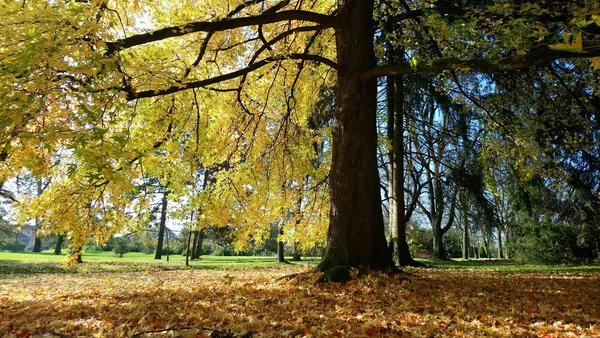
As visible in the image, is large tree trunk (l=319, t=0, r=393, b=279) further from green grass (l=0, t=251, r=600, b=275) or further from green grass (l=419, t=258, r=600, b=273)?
green grass (l=419, t=258, r=600, b=273)

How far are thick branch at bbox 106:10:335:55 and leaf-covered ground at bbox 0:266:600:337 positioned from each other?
3081 millimetres

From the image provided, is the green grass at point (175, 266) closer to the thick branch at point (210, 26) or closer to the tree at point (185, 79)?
the tree at point (185, 79)

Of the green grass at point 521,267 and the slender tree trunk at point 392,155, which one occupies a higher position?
the slender tree trunk at point 392,155

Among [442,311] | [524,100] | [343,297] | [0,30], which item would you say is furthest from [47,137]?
[524,100]

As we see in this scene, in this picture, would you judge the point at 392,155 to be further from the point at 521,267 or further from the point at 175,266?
the point at 175,266

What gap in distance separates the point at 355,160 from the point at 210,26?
3.17 meters

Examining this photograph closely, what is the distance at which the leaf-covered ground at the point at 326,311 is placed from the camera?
10.9 ft

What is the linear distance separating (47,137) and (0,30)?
134 cm

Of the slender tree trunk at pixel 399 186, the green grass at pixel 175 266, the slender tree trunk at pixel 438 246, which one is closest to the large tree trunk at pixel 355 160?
the green grass at pixel 175 266

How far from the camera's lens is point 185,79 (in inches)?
227

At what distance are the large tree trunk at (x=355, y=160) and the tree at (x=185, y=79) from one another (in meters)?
0.02

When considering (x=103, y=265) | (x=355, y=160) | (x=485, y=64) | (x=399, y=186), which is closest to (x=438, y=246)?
(x=399, y=186)

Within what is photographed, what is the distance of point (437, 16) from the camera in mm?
6980

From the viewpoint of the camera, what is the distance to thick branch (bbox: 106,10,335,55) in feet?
16.8
